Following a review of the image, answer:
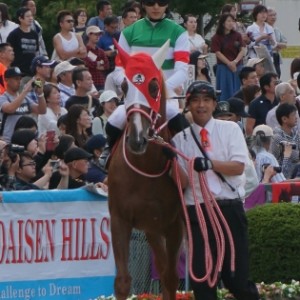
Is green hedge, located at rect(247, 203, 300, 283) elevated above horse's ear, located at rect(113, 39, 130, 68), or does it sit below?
below

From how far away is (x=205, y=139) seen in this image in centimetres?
1024

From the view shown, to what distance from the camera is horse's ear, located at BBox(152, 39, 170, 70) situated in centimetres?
1041

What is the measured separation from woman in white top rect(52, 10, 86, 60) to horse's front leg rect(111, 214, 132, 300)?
936 cm

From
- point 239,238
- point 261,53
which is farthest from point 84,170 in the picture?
point 261,53

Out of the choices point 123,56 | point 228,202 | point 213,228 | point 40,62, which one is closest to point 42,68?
point 40,62

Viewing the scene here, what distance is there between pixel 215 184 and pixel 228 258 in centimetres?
62

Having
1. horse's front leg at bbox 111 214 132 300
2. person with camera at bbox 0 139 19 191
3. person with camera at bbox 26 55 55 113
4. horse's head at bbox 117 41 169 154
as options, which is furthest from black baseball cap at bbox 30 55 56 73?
horse's front leg at bbox 111 214 132 300

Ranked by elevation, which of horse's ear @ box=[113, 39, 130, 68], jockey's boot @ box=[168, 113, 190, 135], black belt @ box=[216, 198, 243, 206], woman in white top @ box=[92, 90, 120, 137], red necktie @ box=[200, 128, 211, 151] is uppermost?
horse's ear @ box=[113, 39, 130, 68]

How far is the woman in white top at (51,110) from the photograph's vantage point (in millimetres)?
16312

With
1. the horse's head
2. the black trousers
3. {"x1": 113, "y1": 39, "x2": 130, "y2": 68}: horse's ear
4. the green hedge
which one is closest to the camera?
the horse's head

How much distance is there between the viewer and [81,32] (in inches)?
824

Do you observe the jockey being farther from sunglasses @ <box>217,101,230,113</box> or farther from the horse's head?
sunglasses @ <box>217,101,230,113</box>

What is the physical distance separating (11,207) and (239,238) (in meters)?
3.00

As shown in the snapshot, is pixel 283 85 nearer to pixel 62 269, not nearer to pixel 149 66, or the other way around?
pixel 62 269
